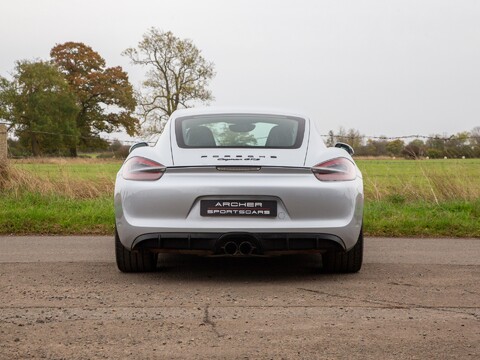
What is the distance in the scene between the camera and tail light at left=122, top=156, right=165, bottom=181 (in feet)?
17.8

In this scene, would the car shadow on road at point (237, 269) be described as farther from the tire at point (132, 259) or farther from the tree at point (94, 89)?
the tree at point (94, 89)

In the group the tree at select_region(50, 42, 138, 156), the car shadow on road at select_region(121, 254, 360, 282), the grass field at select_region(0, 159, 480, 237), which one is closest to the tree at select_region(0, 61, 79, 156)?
the tree at select_region(50, 42, 138, 156)

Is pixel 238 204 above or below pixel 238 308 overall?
above

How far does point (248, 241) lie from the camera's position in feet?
17.3

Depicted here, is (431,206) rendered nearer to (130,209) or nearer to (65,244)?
(65,244)

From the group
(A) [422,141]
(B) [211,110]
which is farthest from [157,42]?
(B) [211,110]

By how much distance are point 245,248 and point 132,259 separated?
1.08 meters

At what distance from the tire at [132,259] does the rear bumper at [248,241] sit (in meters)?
0.52

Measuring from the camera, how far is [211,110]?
6340 mm

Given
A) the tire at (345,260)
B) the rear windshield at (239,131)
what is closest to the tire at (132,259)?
the rear windshield at (239,131)

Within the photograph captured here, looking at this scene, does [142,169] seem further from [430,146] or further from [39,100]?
[39,100]

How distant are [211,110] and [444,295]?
2616 millimetres

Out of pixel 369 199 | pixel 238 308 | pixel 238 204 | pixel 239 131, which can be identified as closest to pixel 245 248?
pixel 238 204

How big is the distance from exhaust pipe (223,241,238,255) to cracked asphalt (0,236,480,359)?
0.85 feet
